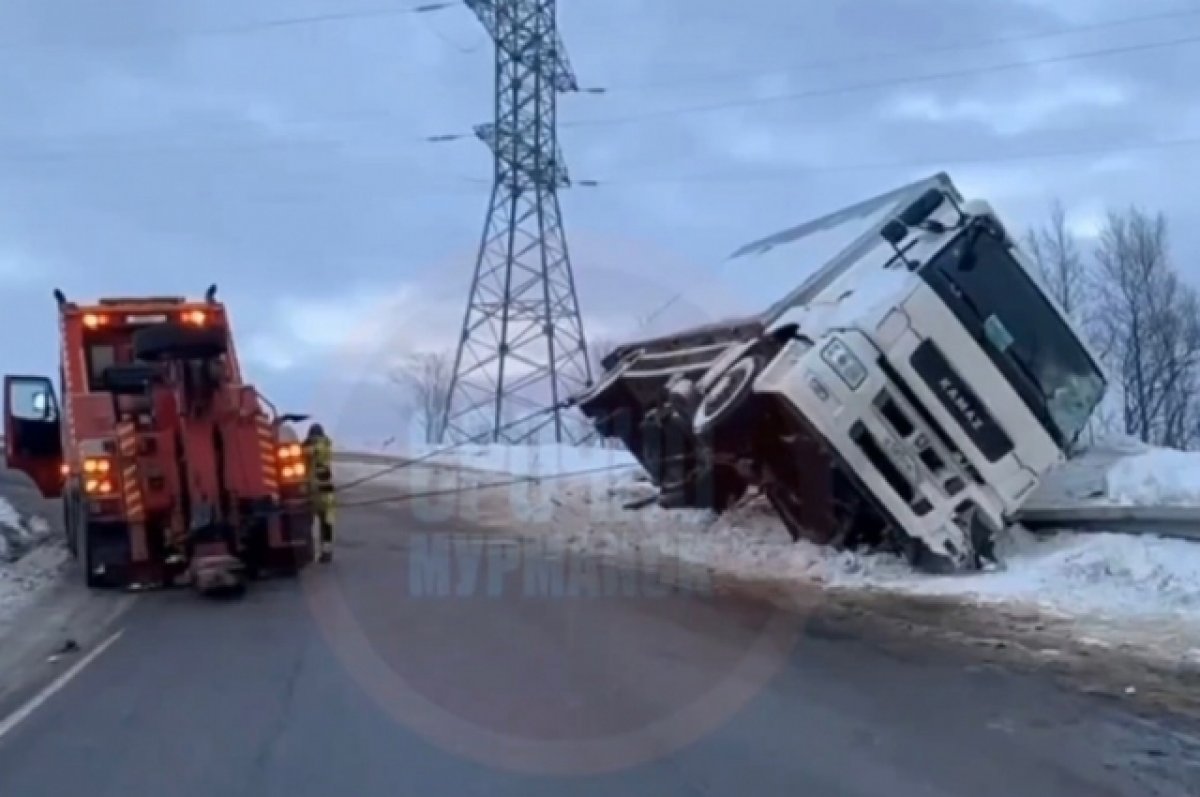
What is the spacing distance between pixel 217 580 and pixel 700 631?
15.1 feet

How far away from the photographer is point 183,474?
543 inches

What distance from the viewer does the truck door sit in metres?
16.7

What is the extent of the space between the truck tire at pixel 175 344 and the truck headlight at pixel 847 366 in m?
5.77

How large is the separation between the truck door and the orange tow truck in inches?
88.3

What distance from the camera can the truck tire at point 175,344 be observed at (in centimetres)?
1386

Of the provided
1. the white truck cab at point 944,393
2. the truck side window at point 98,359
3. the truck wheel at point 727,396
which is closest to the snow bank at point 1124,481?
the white truck cab at point 944,393

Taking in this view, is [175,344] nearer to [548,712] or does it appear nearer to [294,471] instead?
[294,471]

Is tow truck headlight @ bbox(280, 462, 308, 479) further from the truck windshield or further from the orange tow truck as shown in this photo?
the truck windshield

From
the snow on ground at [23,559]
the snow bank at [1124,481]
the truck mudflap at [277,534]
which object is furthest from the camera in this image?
the truck mudflap at [277,534]

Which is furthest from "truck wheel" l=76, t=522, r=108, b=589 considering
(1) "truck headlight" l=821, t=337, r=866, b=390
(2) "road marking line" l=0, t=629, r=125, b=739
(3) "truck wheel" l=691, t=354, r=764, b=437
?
(1) "truck headlight" l=821, t=337, r=866, b=390

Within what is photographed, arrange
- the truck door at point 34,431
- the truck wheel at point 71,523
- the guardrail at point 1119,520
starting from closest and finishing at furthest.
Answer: the guardrail at point 1119,520, the truck wheel at point 71,523, the truck door at point 34,431

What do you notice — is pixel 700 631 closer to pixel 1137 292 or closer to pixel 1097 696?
pixel 1097 696

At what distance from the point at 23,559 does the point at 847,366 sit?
9.54m

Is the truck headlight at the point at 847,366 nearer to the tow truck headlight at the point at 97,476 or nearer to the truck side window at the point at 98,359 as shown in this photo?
the tow truck headlight at the point at 97,476
